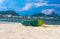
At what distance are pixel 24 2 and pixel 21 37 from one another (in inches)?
280

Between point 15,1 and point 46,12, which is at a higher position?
point 15,1

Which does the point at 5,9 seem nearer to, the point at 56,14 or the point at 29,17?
the point at 29,17

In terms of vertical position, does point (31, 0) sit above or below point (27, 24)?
above

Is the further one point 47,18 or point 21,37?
point 47,18

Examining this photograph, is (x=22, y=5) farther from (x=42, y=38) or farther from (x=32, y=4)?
(x=42, y=38)

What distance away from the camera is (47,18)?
11.4 meters

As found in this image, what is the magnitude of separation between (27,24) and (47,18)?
3.53 m

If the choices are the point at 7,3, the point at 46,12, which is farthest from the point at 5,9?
the point at 46,12

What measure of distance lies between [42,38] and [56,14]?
693 cm

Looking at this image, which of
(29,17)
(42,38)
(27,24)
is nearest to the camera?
(42,38)

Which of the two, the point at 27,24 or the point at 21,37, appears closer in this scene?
the point at 21,37

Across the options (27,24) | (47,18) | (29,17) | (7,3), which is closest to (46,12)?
(47,18)

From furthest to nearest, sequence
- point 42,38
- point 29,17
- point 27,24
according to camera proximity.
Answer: point 29,17, point 27,24, point 42,38

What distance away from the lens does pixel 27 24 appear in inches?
320
